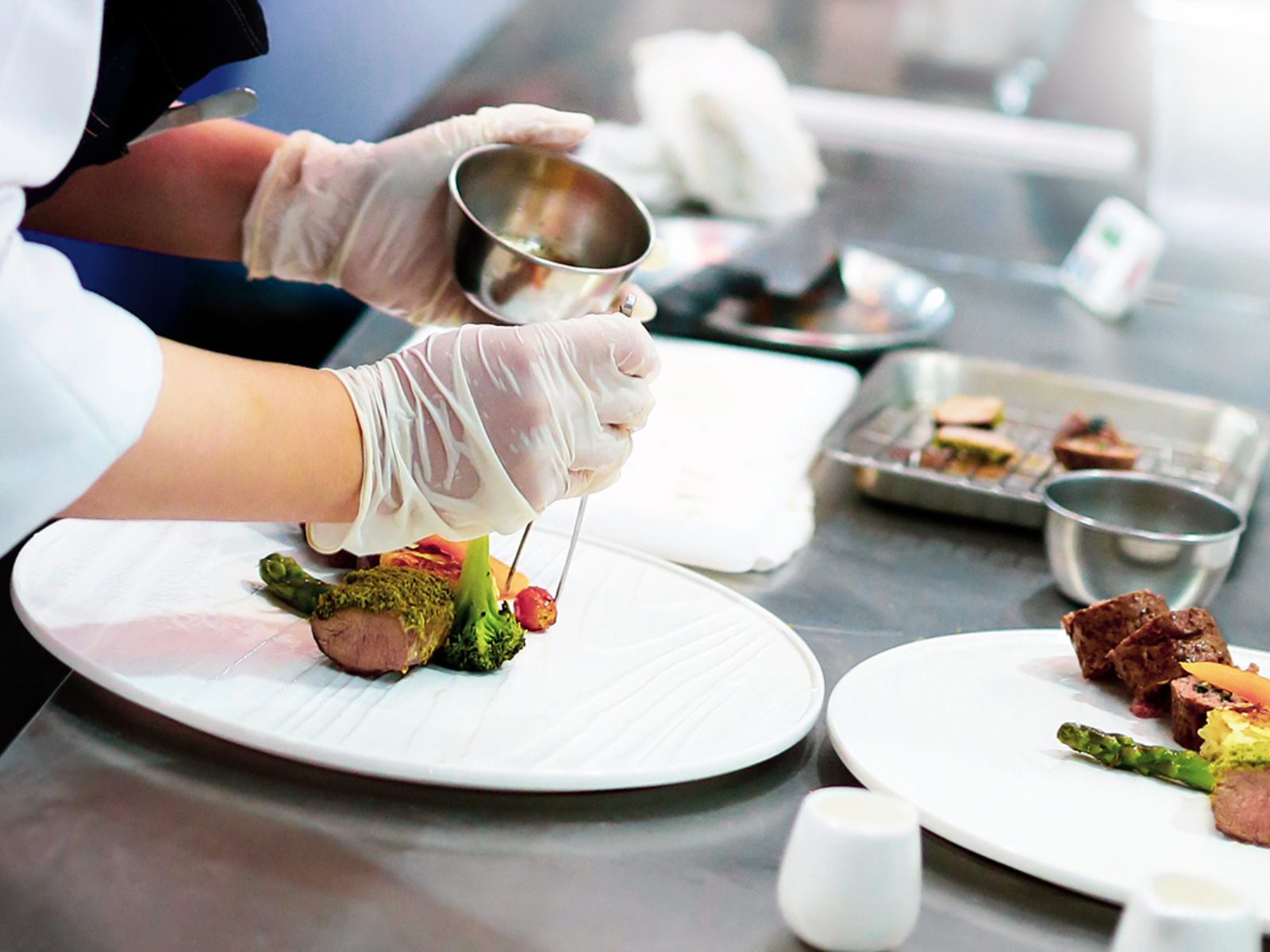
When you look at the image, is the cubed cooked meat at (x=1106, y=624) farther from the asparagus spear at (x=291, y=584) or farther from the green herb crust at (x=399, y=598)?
the asparagus spear at (x=291, y=584)

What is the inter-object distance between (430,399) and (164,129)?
0.63 meters

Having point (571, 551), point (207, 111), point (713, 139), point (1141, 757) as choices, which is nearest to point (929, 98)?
point (713, 139)

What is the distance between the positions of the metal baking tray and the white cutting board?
8 centimetres

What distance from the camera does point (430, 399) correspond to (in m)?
1.17

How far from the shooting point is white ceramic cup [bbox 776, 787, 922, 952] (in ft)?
2.81

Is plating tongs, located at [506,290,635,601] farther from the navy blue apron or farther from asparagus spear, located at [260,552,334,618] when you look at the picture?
the navy blue apron

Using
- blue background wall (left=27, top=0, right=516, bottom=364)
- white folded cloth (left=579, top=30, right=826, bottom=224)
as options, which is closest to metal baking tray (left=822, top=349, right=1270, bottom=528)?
white folded cloth (left=579, top=30, right=826, bottom=224)

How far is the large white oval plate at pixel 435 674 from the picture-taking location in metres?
1.09

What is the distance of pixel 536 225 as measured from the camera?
4.87 ft

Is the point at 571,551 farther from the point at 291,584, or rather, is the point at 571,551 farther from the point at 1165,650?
the point at 1165,650

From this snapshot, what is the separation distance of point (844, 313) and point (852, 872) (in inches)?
75.2

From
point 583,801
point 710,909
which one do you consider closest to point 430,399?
point 583,801

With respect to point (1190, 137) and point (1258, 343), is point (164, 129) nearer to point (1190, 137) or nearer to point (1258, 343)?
point (1258, 343)

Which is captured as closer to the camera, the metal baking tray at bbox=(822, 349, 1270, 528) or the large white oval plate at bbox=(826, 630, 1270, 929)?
the large white oval plate at bbox=(826, 630, 1270, 929)
